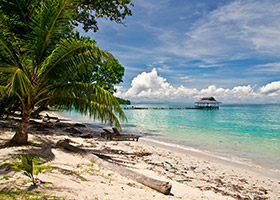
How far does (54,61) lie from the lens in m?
5.66

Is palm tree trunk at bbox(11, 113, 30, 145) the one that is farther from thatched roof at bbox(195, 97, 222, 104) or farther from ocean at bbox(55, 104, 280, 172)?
thatched roof at bbox(195, 97, 222, 104)

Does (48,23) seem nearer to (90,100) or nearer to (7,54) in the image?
(7,54)

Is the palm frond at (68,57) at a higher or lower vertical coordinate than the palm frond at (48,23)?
lower

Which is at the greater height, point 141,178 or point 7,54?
point 7,54

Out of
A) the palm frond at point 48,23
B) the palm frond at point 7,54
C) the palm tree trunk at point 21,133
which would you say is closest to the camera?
the palm frond at point 7,54

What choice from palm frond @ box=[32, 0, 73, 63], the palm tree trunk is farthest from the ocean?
palm frond @ box=[32, 0, 73, 63]

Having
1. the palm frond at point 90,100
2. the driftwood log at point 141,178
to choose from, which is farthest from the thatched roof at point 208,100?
the driftwood log at point 141,178

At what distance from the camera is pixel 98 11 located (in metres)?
11.8

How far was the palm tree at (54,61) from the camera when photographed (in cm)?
550

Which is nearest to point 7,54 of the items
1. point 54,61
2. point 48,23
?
point 54,61

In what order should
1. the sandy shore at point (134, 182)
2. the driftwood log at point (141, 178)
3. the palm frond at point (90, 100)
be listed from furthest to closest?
the palm frond at point (90, 100), the driftwood log at point (141, 178), the sandy shore at point (134, 182)

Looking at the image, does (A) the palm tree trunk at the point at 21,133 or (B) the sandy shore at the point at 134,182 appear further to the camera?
(A) the palm tree trunk at the point at 21,133

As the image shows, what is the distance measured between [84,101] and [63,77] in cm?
114

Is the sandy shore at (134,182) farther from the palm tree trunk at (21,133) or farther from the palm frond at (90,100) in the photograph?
the palm frond at (90,100)
